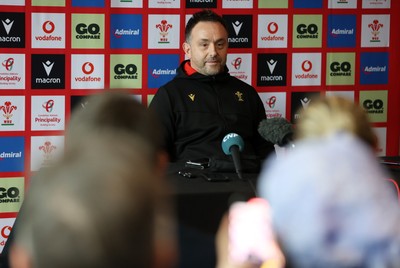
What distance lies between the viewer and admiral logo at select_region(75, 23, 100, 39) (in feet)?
13.2

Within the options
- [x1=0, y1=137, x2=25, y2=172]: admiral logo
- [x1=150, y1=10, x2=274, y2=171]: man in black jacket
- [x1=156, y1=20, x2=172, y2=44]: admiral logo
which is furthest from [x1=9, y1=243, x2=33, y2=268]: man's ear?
[x1=156, y1=20, x2=172, y2=44]: admiral logo

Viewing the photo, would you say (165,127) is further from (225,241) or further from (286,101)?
(225,241)

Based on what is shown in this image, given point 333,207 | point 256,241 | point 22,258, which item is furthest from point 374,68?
point 22,258

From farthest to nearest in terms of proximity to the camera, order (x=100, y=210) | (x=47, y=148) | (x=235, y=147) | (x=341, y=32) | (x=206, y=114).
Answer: (x=341, y=32), (x=47, y=148), (x=206, y=114), (x=235, y=147), (x=100, y=210)

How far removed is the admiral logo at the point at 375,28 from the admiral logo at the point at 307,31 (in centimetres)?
38

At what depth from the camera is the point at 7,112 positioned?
3.99 metres

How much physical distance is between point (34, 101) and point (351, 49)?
82.4 inches

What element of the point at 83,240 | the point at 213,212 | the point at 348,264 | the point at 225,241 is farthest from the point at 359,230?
the point at 213,212

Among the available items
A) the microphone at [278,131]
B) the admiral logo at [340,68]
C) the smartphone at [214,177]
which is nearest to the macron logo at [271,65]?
the admiral logo at [340,68]

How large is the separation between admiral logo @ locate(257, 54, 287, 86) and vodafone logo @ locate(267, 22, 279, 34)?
156 mm

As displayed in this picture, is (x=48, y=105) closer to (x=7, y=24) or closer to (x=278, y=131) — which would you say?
(x=7, y=24)

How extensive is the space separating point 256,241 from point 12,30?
3.31 meters

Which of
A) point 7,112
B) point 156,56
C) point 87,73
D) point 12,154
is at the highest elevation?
point 156,56

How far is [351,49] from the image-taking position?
14.2 ft
